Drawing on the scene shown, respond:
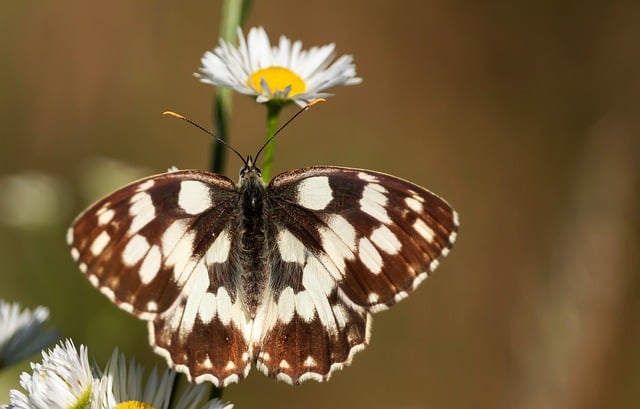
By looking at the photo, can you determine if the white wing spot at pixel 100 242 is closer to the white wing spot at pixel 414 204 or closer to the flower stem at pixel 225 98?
the flower stem at pixel 225 98

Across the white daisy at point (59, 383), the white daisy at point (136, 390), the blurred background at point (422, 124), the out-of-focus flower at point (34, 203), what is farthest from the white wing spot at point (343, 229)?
the blurred background at point (422, 124)

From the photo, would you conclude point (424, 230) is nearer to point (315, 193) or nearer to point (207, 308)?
point (315, 193)

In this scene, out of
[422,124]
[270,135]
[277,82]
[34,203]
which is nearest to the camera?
[270,135]

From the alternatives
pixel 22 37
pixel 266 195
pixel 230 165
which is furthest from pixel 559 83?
pixel 266 195

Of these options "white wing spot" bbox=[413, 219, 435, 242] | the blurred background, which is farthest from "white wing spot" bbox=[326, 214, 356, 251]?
the blurred background

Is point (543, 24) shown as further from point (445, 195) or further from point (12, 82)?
point (12, 82)

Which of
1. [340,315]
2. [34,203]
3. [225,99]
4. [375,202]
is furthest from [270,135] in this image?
[34,203]
